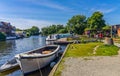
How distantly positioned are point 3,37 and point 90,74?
84.8 metres

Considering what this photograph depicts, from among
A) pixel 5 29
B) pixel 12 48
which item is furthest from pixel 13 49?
pixel 5 29

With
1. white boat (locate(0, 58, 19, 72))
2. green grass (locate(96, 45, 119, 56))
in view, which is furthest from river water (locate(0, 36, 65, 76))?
green grass (locate(96, 45, 119, 56))

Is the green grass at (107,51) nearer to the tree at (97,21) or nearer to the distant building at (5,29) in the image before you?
the tree at (97,21)

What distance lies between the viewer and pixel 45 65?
63.9 ft

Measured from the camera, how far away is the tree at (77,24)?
9728 cm

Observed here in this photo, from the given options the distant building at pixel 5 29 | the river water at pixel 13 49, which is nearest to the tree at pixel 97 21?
the river water at pixel 13 49

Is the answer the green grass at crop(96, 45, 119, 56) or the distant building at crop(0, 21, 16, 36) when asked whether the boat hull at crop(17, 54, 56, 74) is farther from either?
the distant building at crop(0, 21, 16, 36)

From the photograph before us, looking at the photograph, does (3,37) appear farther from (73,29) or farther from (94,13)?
(94,13)

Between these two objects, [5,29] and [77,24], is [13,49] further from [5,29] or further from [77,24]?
[5,29]

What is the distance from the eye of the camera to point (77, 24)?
9838cm

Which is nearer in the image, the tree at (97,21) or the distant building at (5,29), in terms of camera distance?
the tree at (97,21)

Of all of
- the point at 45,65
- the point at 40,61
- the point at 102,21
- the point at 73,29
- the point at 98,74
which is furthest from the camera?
the point at 73,29

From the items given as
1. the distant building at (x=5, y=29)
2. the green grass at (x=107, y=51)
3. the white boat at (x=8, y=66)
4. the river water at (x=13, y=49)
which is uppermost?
the distant building at (x=5, y=29)

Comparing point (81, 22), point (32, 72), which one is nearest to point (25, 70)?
point (32, 72)
